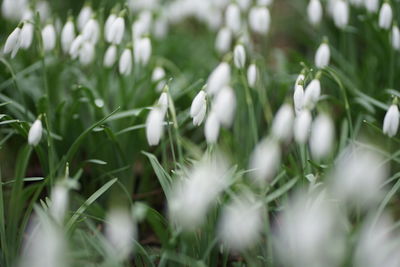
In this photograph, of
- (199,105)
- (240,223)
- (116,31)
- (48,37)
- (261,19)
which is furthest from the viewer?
(261,19)

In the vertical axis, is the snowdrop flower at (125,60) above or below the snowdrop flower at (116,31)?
below

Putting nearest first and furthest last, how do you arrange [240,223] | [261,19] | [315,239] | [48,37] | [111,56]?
[315,239]
[240,223]
[48,37]
[111,56]
[261,19]

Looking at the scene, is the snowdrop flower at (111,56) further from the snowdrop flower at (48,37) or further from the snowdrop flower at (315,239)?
the snowdrop flower at (315,239)

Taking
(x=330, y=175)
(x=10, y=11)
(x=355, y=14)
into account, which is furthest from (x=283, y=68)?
(x=10, y=11)

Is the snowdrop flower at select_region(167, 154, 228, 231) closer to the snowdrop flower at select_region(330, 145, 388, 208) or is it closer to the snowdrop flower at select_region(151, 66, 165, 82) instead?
the snowdrop flower at select_region(330, 145, 388, 208)

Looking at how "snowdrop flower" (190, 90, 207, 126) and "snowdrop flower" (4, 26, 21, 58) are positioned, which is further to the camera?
"snowdrop flower" (4, 26, 21, 58)

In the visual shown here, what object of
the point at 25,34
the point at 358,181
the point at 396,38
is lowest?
the point at 358,181

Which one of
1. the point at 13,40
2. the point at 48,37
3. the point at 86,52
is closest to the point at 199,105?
the point at 13,40

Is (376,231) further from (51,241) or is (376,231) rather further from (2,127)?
(2,127)

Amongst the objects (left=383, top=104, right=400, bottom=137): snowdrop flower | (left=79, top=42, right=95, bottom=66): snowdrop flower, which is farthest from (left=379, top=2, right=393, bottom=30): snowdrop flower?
(left=79, top=42, right=95, bottom=66): snowdrop flower

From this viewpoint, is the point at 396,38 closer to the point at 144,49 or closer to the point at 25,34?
the point at 144,49

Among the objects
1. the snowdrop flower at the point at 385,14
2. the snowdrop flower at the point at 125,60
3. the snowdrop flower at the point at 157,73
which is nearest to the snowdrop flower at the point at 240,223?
the snowdrop flower at the point at 125,60

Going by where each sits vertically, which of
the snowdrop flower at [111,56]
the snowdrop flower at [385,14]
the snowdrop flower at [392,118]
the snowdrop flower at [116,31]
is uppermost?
the snowdrop flower at [116,31]

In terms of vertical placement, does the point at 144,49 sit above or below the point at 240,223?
above
